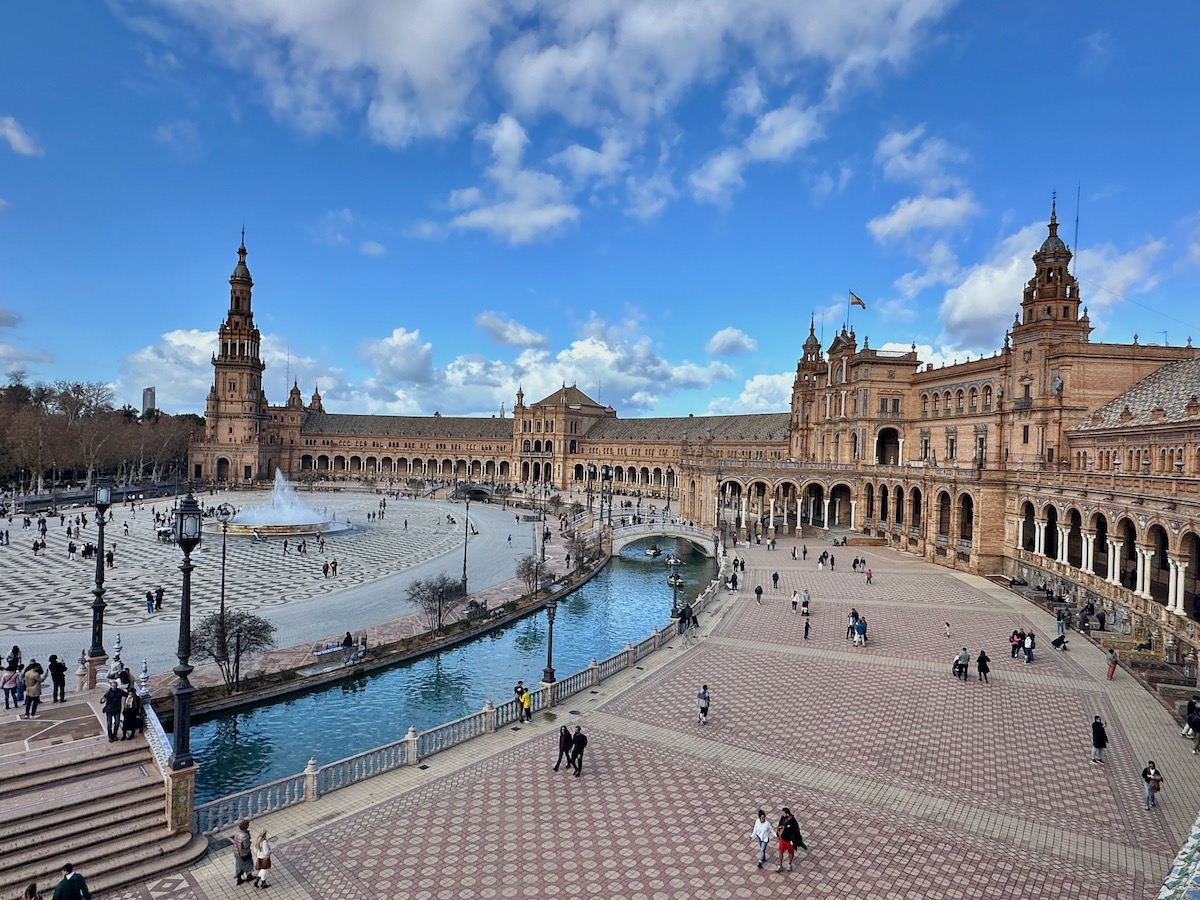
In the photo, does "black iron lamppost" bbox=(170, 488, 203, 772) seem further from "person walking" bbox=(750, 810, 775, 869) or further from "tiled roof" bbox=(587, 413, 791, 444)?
"tiled roof" bbox=(587, 413, 791, 444)

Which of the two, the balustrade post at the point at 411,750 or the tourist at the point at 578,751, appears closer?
the tourist at the point at 578,751

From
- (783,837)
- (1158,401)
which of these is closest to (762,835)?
(783,837)

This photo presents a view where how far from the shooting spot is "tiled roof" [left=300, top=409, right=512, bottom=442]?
449 feet

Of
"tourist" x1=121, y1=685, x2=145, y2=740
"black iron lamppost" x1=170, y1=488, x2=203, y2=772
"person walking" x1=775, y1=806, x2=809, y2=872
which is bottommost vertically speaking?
"person walking" x1=775, y1=806, x2=809, y2=872

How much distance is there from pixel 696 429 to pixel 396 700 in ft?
309

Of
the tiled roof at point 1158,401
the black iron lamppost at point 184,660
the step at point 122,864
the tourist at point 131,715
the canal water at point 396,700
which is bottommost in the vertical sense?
the canal water at point 396,700

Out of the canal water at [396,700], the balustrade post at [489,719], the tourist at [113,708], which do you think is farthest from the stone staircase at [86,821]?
the balustrade post at [489,719]

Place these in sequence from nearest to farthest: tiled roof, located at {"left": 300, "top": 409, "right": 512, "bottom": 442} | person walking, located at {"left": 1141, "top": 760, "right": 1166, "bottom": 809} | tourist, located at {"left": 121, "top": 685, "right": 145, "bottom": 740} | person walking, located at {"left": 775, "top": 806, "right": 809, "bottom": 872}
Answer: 1. person walking, located at {"left": 775, "top": 806, "right": 809, "bottom": 872}
2. tourist, located at {"left": 121, "top": 685, "right": 145, "bottom": 740}
3. person walking, located at {"left": 1141, "top": 760, "right": 1166, "bottom": 809}
4. tiled roof, located at {"left": 300, "top": 409, "right": 512, "bottom": 442}

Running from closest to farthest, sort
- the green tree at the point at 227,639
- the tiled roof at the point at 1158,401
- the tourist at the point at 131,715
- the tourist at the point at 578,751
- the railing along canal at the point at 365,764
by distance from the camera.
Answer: the railing along canal at the point at 365,764, the tourist at the point at 131,715, the tourist at the point at 578,751, the green tree at the point at 227,639, the tiled roof at the point at 1158,401

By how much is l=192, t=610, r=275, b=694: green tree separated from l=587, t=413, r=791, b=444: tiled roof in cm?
7896

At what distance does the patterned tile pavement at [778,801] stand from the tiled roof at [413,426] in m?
115

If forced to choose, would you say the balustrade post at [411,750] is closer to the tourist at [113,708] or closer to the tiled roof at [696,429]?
the tourist at [113,708]

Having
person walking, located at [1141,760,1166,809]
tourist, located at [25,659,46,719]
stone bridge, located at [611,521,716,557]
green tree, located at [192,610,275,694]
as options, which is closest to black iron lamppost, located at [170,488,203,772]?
tourist, located at [25,659,46,719]

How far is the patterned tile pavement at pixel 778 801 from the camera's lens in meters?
12.4
